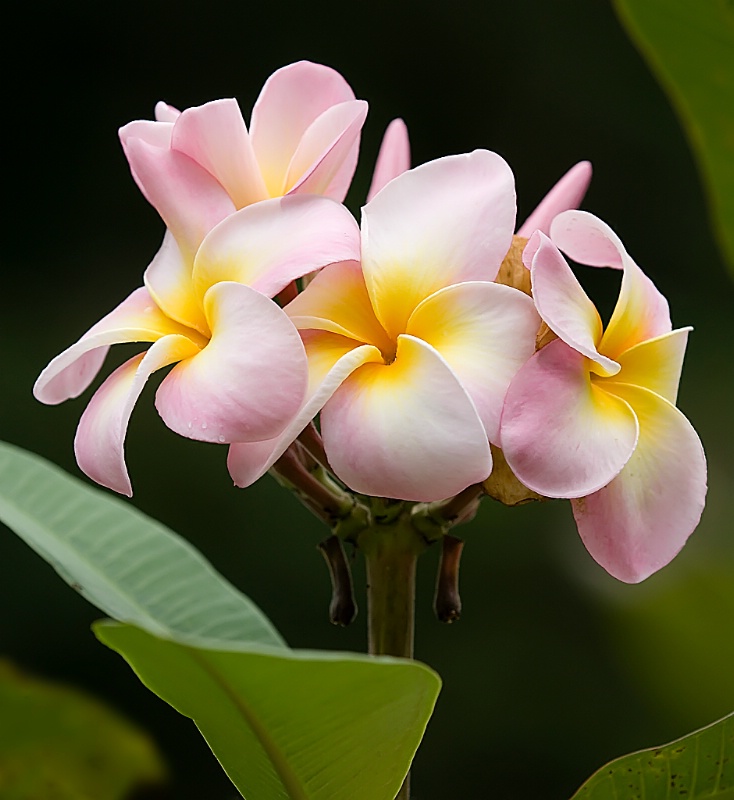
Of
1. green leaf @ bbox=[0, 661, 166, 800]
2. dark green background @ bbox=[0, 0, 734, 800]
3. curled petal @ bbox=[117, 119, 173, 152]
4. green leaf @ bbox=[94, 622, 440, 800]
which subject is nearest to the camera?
green leaf @ bbox=[94, 622, 440, 800]

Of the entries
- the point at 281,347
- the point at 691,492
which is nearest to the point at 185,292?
the point at 281,347

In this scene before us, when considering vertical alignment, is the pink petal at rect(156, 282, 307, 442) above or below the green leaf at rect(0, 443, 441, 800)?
→ above

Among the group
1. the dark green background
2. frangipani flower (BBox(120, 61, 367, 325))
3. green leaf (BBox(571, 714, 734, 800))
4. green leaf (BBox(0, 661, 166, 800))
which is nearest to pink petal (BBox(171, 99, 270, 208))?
frangipani flower (BBox(120, 61, 367, 325))

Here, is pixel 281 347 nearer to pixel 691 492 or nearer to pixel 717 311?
pixel 691 492

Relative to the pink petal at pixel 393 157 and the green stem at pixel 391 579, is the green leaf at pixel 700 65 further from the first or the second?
the green stem at pixel 391 579

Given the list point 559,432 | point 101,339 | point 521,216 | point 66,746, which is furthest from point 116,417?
point 521,216

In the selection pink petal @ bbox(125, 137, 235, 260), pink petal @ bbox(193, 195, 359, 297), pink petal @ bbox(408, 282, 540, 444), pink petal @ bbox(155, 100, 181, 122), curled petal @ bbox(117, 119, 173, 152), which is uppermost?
pink petal @ bbox(155, 100, 181, 122)

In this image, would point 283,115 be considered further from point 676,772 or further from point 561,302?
point 676,772

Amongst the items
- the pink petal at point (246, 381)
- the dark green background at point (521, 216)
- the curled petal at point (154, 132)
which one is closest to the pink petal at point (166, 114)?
the curled petal at point (154, 132)

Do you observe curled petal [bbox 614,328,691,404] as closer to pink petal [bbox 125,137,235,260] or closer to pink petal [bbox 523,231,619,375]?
pink petal [bbox 523,231,619,375]
